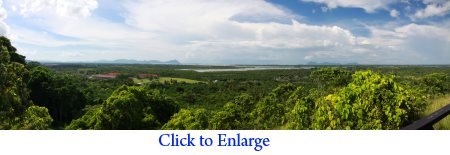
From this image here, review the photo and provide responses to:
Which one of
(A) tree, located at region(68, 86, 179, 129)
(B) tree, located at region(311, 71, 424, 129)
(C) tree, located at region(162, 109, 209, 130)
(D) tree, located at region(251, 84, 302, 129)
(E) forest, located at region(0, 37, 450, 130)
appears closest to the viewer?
(B) tree, located at region(311, 71, 424, 129)

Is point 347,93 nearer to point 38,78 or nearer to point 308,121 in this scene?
point 308,121

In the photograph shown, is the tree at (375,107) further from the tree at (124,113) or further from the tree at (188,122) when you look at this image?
the tree at (124,113)

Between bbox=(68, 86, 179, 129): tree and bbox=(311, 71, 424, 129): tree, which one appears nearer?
bbox=(311, 71, 424, 129): tree

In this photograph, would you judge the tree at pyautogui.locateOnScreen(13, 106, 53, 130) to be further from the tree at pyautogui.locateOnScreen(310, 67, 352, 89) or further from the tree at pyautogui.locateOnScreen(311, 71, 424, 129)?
the tree at pyautogui.locateOnScreen(310, 67, 352, 89)

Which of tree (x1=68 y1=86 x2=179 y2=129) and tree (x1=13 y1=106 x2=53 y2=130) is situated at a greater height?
tree (x1=13 y1=106 x2=53 y2=130)

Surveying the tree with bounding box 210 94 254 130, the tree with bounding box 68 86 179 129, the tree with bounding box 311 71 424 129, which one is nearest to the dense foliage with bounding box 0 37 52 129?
the tree with bounding box 68 86 179 129

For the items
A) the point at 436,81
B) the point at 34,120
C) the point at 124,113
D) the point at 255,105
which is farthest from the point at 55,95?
the point at 436,81

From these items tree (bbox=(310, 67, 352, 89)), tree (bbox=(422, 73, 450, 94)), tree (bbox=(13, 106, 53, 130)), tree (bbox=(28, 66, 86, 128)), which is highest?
tree (bbox=(310, 67, 352, 89))

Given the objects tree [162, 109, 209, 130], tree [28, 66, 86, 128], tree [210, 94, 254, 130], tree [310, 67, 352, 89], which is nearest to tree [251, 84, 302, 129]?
tree [210, 94, 254, 130]

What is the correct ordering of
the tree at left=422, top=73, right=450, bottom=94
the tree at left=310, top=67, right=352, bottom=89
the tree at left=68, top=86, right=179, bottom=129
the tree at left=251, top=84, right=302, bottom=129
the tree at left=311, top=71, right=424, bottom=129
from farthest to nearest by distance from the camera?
the tree at left=422, top=73, right=450, bottom=94 → the tree at left=310, top=67, right=352, bottom=89 → the tree at left=68, top=86, right=179, bottom=129 → the tree at left=251, top=84, right=302, bottom=129 → the tree at left=311, top=71, right=424, bottom=129

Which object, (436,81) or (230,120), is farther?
(436,81)

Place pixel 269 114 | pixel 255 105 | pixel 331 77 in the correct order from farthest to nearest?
1. pixel 331 77
2. pixel 255 105
3. pixel 269 114

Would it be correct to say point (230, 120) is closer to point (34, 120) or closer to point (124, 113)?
point (124, 113)
